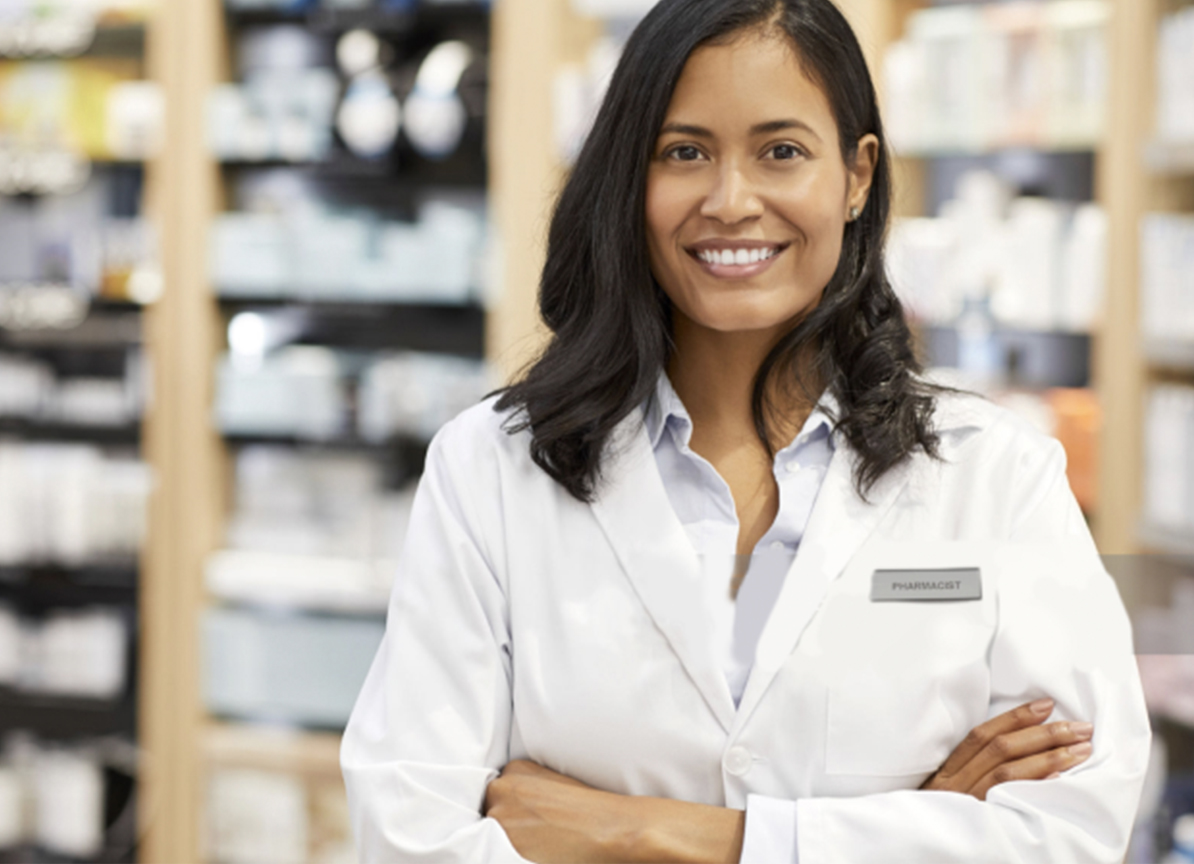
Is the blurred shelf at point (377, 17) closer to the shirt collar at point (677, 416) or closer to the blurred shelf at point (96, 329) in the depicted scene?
the blurred shelf at point (96, 329)

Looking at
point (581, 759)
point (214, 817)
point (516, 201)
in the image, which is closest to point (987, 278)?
point (516, 201)

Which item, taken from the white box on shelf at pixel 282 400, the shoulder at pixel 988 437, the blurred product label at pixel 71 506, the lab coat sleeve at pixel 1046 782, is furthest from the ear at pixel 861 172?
the blurred product label at pixel 71 506

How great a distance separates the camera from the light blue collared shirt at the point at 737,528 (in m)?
1.16

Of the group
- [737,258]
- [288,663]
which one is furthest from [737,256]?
[288,663]

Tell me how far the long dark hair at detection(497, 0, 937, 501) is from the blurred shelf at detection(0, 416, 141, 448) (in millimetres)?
2884

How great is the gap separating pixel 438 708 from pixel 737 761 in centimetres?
29

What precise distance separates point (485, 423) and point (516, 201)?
2.08 meters

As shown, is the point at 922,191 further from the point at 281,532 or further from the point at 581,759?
the point at 581,759

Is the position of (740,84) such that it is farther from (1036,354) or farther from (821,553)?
(1036,354)

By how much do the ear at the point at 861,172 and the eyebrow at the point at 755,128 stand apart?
10 centimetres

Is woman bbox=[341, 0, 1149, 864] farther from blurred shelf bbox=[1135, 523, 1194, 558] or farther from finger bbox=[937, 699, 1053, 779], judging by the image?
blurred shelf bbox=[1135, 523, 1194, 558]

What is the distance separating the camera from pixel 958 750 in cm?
120

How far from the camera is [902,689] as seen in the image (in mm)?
1195

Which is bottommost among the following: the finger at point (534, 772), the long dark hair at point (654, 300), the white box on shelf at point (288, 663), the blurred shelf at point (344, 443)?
the white box on shelf at point (288, 663)
